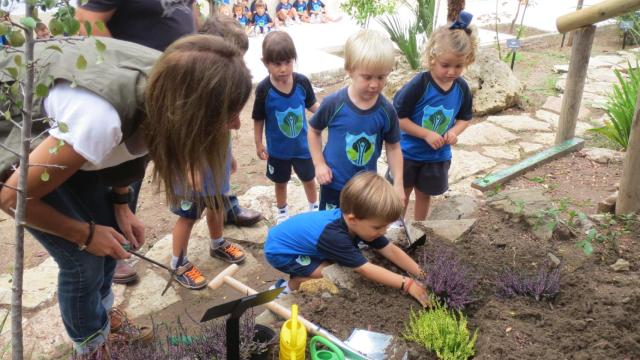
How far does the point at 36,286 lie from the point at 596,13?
371 cm

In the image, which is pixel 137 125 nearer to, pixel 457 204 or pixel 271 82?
pixel 271 82

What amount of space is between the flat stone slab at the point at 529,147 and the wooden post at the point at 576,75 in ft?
1.13

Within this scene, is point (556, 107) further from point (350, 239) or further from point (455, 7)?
point (350, 239)

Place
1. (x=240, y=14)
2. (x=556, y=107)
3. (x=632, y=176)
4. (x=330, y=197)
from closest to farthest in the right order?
1. (x=632, y=176)
2. (x=330, y=197)
3. (x=556, y=107)
4. (x=240, y=14)

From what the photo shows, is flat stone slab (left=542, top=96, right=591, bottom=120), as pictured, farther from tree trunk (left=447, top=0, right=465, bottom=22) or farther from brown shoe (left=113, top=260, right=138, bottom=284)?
brown shoe (left=113, top=260, right=138, bottom=284)

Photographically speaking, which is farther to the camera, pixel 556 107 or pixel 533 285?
pixel 556 107

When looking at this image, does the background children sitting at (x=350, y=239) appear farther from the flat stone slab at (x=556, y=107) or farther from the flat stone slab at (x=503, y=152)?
the flat stone slab at (x=556, y=107)

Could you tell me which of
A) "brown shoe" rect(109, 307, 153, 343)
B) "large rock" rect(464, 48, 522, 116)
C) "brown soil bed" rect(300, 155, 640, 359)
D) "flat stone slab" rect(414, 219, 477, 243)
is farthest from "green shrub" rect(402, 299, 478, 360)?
"large rock" rect(464, 48, 522, 116)

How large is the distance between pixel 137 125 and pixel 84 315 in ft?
2.68

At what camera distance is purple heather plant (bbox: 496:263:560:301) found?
2.14 metres

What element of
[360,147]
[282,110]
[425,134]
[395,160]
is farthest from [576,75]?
[282,110]

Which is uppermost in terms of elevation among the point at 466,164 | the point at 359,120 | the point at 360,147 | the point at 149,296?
the point at 359,120

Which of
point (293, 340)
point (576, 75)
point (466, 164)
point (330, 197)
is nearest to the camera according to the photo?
point (293, 340)

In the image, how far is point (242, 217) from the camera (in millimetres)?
3553
